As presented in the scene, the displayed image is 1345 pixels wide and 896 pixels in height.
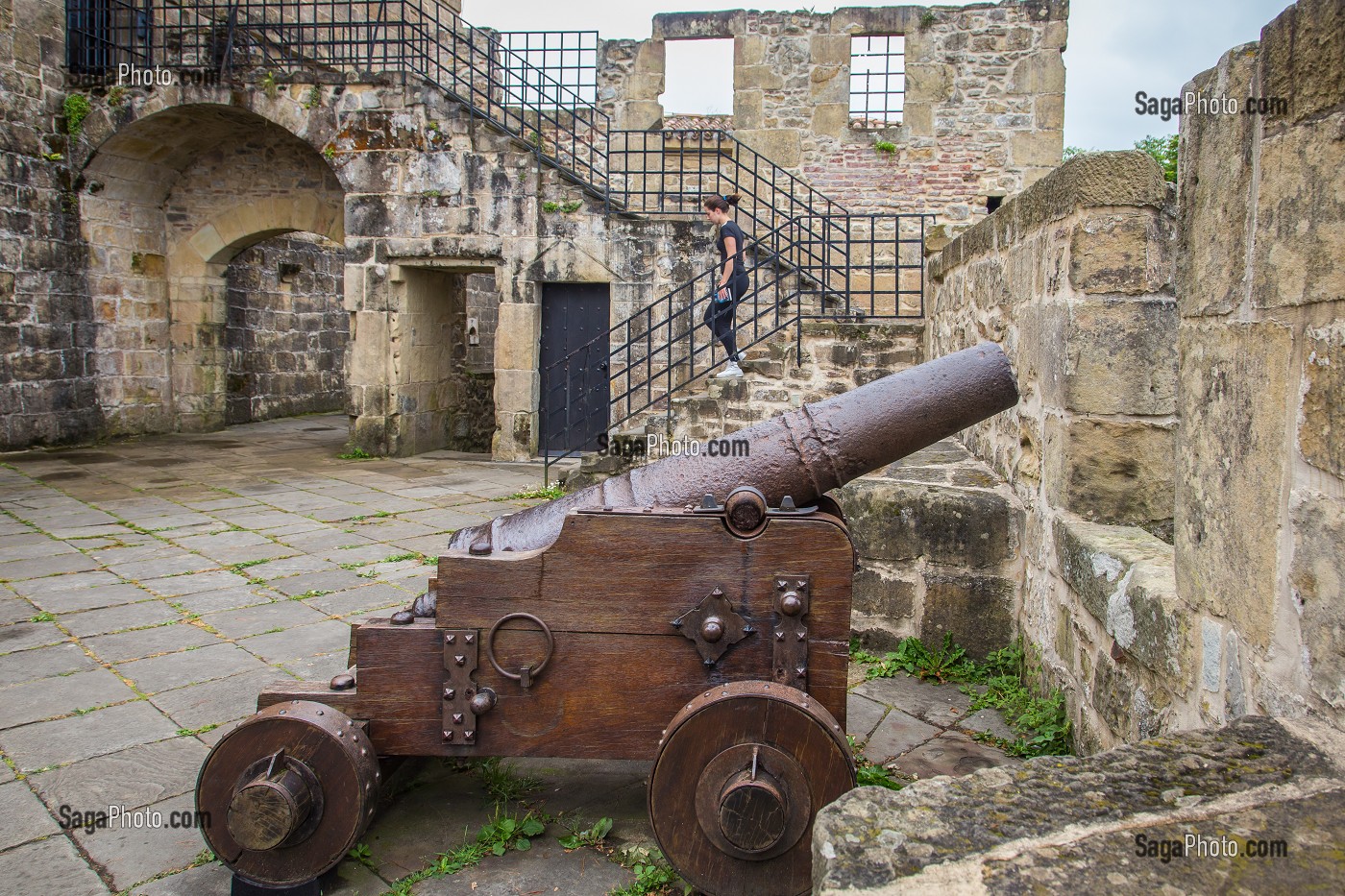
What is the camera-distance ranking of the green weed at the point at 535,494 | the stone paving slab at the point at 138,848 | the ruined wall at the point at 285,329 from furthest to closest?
the ruined wall at the point at 285,329 → the green weed at the point at 535,494 → the stone paving slab at the point at 138,848

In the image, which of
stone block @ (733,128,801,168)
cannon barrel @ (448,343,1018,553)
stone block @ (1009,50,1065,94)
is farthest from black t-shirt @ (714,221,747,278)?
cannon barrel @ (448,343,1018,553)

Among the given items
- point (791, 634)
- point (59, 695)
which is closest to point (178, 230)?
point (59, 695)

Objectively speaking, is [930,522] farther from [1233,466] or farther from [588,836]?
[1233,466]

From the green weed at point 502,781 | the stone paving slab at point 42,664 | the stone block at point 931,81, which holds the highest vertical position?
the stone block at point 931,81

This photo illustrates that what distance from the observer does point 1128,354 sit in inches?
135

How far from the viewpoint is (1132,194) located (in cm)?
337

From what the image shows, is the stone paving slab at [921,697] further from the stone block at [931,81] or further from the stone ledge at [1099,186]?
the stone block at [931,81]

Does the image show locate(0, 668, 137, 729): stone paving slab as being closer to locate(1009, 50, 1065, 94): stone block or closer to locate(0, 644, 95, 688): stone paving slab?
locate(0, 644, 95, 688): stone paving slab

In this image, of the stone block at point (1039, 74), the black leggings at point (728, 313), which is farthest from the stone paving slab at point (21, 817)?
the stone block at point (1039, 74)

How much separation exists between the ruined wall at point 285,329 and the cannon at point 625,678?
12.8 metres

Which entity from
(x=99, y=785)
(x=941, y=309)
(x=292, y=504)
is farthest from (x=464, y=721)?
(x=292, y=504)

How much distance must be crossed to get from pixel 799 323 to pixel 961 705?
5320 mm

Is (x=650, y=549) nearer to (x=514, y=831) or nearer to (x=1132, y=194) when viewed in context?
(x=514, y=831)

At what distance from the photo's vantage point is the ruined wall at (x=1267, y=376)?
1577 millimetres
